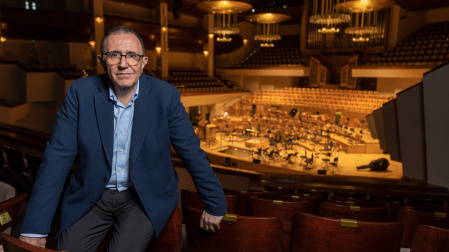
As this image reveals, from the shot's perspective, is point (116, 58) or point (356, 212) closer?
point (116, 58)

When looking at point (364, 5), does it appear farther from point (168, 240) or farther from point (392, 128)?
point (168, 240)

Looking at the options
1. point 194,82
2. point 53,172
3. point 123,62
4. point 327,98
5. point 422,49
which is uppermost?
point 422,49

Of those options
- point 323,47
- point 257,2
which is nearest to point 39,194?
point 323,47

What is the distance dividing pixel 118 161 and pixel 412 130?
4.71 m

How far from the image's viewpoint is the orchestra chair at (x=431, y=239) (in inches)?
49.3

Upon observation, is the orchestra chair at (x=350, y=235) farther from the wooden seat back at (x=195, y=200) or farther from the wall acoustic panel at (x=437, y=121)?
the wall acoustic panel at (x=437, y=121)

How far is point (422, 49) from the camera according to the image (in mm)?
13211

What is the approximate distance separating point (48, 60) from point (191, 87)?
6222 mm

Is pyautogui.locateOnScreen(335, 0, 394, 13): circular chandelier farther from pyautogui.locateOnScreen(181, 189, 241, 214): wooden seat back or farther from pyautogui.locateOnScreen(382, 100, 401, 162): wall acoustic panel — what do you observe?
pyautogui.locateOnScreen(181, 189, 241, 214): wooden seat back

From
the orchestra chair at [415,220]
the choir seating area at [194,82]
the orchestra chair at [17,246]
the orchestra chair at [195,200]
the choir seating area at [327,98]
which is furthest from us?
the choir seating area at [194,82]

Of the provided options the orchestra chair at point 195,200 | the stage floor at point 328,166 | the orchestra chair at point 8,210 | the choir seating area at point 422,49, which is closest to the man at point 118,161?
the orchestra chair at point 8,210

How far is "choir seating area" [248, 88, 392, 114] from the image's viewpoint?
12852 millimetres

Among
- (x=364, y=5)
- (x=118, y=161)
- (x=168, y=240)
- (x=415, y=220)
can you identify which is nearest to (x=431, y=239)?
(x=415, y=220)

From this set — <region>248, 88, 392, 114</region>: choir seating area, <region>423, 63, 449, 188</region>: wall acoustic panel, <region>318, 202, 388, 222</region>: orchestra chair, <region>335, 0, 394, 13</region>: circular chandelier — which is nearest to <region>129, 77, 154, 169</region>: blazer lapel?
<region>318, 202, 388, 222</region>: orchestra chair
